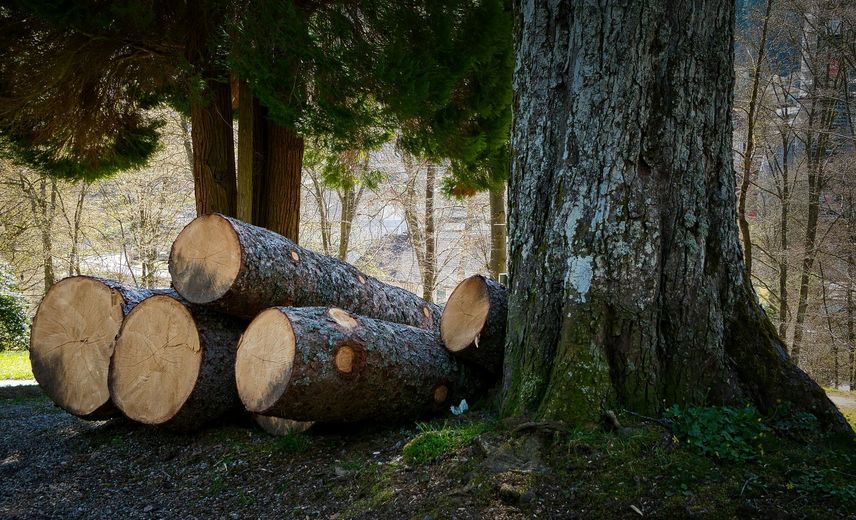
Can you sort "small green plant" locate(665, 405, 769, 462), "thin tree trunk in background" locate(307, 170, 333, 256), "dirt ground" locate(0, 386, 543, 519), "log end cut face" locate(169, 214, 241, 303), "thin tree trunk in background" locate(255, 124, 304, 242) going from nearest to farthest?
"small green plant" locate(665, 405, 769, 462) < "dirt ground" locate(0, 386, 543, 519) < "log end cut face" locate(169, 214, 241, 303) < "thin tree trunk in background" locate(255, 124, 304, 242) < "thin tree trunk in background" locate(307, 170, 333, 256)

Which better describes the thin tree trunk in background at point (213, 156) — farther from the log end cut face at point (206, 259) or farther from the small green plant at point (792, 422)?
the small green plant at point (792, 422)

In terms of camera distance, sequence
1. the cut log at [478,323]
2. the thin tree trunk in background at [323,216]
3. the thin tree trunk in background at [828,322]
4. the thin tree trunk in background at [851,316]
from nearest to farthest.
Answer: the cut log at [478,323] < the thin tree trunk in background at [851,316] < the thin tree trunk in background at [828,322] < the thin tree trunk in background at [323,216]

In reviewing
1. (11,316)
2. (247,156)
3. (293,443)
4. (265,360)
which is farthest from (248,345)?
(11,316)

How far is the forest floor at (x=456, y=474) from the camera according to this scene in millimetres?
2320

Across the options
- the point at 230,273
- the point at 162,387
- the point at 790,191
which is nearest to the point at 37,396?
the point at 162,387

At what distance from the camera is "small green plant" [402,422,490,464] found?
291 cm

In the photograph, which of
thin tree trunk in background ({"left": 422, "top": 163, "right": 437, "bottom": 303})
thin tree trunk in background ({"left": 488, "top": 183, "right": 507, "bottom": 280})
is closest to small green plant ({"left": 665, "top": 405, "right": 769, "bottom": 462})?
thin tree trunk in background ({"left": 488, "top": 183, "right": 507, "bottom": 280})

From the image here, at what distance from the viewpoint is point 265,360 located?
3.32m

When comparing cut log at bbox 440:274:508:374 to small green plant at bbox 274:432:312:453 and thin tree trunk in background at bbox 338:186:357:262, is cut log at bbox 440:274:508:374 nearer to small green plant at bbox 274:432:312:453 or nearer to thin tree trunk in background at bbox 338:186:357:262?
small green plant at bbox 274:432:312:453

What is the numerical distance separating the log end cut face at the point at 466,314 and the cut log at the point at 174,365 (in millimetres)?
1455

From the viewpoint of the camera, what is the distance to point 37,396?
6.81 meters

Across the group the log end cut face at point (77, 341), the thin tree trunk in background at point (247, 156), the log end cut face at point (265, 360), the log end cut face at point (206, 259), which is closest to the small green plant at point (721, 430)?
the log end cut face at point (265, 360)

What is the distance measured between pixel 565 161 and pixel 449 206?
565 inches

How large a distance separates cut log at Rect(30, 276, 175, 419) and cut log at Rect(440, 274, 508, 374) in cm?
201
